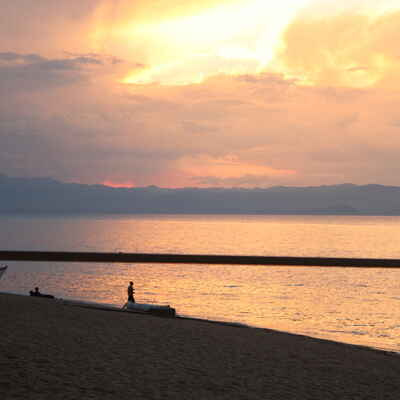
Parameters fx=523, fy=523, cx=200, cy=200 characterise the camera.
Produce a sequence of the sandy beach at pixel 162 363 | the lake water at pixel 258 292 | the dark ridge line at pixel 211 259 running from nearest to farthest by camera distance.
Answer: the sandy beach at pixel 162 363 < the lake water at pixel 258 292 < the dark ridge line at pixel 211 259

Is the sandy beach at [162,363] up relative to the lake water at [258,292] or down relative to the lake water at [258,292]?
up

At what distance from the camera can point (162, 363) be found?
11.7m

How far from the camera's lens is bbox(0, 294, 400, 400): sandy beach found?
945 centimetres

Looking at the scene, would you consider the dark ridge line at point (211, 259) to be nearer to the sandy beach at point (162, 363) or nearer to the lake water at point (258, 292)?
the lake water at point (258, 292)

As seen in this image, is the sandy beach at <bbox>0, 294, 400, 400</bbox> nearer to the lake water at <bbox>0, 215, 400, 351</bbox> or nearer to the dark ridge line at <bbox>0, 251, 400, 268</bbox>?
the lake water at <bbox>0, 215, 400, 351</bbox>

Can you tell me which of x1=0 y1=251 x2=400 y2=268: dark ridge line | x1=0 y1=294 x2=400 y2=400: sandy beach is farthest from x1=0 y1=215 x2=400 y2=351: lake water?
x1=0 y1=294 x2=400 y2=400: sandy beach

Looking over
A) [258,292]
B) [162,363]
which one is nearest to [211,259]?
[258,292]

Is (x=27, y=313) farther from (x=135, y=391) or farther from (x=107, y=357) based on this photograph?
(x=135, y=391)

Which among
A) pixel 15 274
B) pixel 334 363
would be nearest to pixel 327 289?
pixel 15 274

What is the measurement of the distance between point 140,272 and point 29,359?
63160mm

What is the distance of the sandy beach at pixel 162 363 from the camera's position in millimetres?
9453

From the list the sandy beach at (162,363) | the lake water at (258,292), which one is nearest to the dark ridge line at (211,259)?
the lake water at (258,292)

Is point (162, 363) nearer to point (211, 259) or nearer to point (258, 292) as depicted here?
point (211, 259)

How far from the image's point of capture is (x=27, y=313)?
55.7 feet
